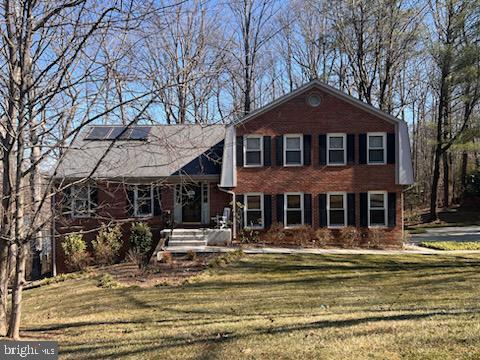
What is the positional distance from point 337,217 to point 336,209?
13.9 inches

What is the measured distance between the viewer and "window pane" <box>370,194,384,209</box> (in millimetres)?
19047

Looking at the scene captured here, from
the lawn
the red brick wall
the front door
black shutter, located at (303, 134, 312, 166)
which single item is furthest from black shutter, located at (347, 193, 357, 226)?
the front door

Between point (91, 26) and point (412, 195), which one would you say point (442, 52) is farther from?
point (91, 26)

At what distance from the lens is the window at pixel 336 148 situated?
19188 millimetres

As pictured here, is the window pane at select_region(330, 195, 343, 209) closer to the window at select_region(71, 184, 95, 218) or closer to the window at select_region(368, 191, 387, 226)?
the window at select_region(368, 191, 387, 226)

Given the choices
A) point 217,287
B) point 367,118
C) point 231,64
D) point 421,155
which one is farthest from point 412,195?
point 231,64

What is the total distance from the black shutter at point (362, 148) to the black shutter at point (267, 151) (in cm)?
390

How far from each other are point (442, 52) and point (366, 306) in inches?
1027

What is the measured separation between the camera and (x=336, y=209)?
1911cm

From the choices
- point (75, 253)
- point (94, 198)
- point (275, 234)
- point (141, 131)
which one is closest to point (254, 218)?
point (275, 234)

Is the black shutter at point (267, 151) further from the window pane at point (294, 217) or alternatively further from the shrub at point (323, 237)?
the shrub at point (323, 237)

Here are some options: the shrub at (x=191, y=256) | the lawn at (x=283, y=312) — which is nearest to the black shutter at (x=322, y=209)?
the lawn at (x=283, y=312)

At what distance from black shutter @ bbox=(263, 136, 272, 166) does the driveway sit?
339 inches

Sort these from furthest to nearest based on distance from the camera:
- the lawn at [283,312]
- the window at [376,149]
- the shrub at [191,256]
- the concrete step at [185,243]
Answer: the window at [376,149]
the concrete step at [185,243]
the shrub at [191,256]
the lawn at [283,312]
